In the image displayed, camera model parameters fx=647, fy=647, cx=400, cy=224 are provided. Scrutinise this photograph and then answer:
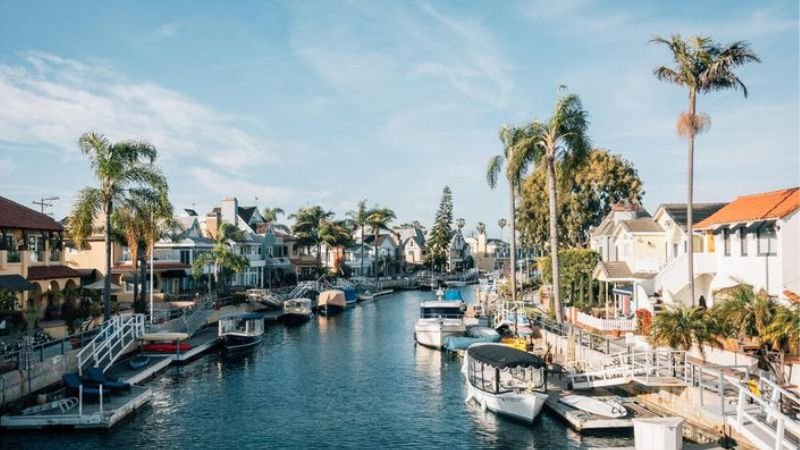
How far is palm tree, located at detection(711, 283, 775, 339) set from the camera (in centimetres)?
2498

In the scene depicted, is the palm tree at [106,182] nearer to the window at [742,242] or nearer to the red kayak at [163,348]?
the red kayak at [163,348]

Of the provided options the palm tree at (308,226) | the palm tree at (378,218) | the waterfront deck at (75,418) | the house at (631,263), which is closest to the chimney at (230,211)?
the palm tree at (308,226)

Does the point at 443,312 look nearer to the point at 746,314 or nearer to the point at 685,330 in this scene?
the point at 685,330

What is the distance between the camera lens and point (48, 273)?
45.2 meters

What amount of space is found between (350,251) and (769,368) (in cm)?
11154

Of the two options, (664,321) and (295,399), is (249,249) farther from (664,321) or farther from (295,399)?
(664,321)

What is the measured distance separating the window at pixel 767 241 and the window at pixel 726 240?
9.83 feet

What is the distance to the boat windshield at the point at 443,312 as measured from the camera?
53.0m

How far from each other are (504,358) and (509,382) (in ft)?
6.42

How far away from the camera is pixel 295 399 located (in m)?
33.3

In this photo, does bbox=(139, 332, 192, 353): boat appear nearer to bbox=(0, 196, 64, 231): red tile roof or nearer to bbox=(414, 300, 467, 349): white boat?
bbox=(0, 196, 64, 231): red tile roof

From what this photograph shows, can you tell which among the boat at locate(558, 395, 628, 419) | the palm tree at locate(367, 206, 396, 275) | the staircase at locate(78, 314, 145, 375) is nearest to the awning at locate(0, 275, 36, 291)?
the staircase at locate(78, 314, 145, 375)

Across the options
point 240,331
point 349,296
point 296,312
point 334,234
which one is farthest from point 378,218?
point 240,331

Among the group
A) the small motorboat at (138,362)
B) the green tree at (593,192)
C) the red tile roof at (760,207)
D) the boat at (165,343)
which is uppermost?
the green tree at (593,192)
